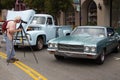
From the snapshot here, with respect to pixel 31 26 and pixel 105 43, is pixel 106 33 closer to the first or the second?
pixel 105 43

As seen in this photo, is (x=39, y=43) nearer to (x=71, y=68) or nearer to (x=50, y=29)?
(x=50, y=29)

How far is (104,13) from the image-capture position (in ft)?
76.2

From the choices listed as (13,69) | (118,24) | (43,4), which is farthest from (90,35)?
(43,4)

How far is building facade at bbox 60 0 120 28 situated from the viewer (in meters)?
22.9

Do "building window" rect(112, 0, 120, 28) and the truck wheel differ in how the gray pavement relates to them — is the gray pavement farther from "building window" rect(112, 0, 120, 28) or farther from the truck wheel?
"building window" rect(112, 0, 120, 28)

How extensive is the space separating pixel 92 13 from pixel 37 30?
44.9 ft

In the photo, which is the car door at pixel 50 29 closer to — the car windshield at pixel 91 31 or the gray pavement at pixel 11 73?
the car windshield at pixel 91 31

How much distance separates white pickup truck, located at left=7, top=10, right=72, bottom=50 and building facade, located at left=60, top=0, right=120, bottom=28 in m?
8.71

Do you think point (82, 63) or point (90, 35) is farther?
point (90, 35)

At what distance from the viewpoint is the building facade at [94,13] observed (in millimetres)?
22859

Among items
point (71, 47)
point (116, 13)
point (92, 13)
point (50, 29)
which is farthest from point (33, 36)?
point (92, 13)

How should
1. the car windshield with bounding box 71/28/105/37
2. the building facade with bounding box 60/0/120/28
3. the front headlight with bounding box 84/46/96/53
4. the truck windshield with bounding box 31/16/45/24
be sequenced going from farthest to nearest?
the building facade with bounding box 60/0/120/28 → the truck windshield with bounding box 31/16/45/24 → the car windshield with bounding box 71/28/105/37 → the front headlight with bounding box 84/46/96/53

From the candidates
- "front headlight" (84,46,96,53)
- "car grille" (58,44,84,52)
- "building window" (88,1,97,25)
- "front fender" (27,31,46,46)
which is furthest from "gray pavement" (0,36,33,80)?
"building window" (88,1,97,25)

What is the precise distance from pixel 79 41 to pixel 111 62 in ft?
5.94
